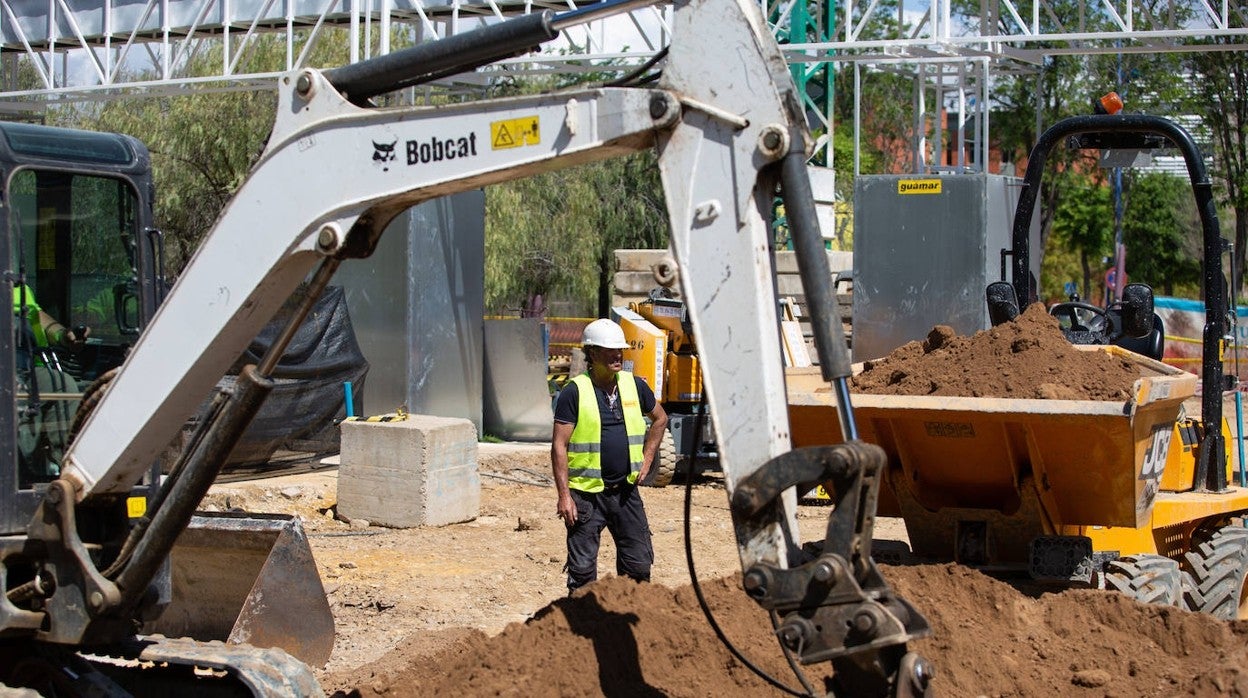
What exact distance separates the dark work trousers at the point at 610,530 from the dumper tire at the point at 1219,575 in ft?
9.61

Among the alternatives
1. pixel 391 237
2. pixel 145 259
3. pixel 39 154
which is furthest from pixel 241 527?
pixel 391 237

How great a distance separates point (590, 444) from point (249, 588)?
76.0 inches

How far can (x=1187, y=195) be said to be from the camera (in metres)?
38.9

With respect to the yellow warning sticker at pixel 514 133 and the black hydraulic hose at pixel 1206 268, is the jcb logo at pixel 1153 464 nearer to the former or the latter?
the black hydraulic hose at pixel 1206 268

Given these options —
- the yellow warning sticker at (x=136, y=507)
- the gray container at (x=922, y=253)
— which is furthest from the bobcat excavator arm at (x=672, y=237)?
the gray container at (x=922, y=253)

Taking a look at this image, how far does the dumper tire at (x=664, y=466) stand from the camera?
14750 mm

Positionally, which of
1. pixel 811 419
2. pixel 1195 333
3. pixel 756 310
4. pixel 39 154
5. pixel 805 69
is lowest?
pixel 1195 333

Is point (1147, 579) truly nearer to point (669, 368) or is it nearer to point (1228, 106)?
point (669, 368)

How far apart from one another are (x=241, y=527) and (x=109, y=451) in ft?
5.91

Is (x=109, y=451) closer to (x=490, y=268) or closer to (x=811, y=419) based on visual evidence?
(x=811, y=419)

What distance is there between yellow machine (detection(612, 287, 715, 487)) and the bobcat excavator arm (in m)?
9.68

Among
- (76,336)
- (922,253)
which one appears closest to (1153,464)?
(76,336)

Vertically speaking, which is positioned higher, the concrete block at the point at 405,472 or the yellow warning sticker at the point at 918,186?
the yellow warning sticker at the point at 918,186

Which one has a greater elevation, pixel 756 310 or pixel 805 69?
pixel 805 69
